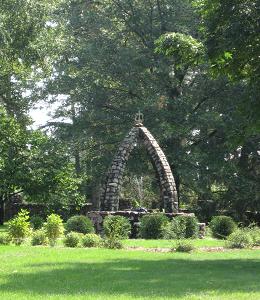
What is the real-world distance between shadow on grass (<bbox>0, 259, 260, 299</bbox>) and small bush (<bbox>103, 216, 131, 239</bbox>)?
4509mm

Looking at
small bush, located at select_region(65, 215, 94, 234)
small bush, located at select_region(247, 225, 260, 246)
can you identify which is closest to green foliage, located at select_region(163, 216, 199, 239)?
small bush, located at select_region(247, 225, 260, 246)

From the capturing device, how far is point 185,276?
10.7m

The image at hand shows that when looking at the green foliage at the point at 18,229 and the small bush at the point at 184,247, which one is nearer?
the small bush at the point at 184,247

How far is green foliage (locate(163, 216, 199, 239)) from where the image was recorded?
64.8ft

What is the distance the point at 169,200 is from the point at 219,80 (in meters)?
12.2

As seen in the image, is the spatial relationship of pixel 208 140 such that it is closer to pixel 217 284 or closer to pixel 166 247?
pixel 166 247

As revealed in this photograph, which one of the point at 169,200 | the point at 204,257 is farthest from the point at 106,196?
the point at 204,257

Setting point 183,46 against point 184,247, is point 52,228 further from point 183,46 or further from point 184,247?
point 183,46

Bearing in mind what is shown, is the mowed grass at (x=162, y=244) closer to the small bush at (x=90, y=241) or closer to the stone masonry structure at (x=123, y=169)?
the small bush at (x=90, y=241)

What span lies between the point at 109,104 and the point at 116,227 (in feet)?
64.7

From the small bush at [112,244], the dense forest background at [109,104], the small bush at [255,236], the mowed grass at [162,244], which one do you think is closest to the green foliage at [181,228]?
the mowed grass at [162,244]

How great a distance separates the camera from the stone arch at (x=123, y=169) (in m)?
23.0

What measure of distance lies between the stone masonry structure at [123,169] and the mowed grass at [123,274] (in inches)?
293

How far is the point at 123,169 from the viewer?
23703 millimetres
